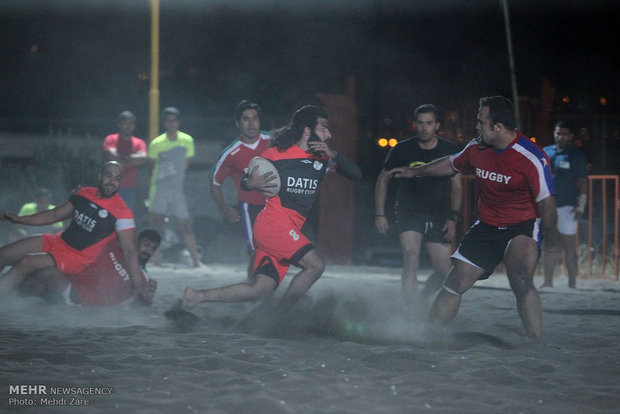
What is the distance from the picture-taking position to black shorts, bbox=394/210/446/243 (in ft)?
24.0

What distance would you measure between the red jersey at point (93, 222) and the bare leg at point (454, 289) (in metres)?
2.87

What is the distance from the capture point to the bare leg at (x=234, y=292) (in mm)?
6047

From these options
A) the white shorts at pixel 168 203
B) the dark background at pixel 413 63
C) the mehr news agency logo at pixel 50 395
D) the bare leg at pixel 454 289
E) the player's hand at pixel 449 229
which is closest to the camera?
the mehr news agency logo at pixel 50 395

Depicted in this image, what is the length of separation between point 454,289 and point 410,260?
3.98 feet

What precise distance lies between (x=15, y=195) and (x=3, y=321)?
1114 centimetres

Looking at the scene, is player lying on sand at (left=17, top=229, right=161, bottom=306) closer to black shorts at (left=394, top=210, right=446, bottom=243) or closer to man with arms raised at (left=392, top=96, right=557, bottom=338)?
black shorts at (left=394, top=210, right=446, bottom=243)

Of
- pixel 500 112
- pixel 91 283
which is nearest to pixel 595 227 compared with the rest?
pixel 500 112

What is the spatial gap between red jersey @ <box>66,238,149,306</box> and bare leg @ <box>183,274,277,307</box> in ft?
5.11

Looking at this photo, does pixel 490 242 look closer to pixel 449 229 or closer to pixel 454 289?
pixel 454 289

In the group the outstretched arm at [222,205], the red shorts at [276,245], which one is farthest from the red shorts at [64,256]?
the red shorts at [276,245]

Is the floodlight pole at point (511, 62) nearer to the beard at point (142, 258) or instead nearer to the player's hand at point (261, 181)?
the beard at point (142, 258)

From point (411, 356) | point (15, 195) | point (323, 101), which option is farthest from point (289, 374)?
point (15, 195)

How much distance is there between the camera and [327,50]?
16.5 meters

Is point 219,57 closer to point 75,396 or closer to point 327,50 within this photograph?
point 327,50
